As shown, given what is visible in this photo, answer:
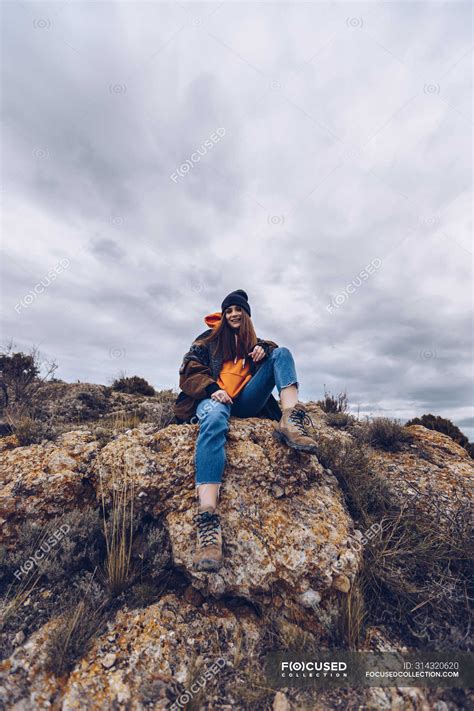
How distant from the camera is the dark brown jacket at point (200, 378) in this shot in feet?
12.7

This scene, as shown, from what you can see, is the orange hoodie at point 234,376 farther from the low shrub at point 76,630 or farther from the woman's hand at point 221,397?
the low shrub at point 76,630

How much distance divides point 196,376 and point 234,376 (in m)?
0.54

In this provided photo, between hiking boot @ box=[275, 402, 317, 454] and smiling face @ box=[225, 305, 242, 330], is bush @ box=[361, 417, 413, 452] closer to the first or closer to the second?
hiking boot @ box=[275, 402, 317, 454]

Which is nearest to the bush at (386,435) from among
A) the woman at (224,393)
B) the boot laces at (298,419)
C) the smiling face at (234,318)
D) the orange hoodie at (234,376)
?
the woman at (224,393)

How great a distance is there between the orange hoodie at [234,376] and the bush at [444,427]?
3670 millimetres

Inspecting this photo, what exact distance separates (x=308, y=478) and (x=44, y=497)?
9.50 ft

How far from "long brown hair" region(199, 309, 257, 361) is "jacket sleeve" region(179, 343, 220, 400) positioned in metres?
0.29

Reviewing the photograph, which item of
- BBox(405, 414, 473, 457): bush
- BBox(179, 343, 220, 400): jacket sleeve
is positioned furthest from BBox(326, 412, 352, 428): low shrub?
BBox(179, 343, 220, 400): jacket sleeve

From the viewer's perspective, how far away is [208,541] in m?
2.68

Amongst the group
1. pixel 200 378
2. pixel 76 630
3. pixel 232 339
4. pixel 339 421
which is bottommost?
pixel 76 630

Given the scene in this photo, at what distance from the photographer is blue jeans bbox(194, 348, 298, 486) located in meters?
3.09

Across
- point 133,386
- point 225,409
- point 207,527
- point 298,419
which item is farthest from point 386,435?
point 133,386

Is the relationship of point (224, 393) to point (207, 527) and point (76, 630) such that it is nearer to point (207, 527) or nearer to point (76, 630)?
point (207, 527)

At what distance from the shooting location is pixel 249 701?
2104mm
